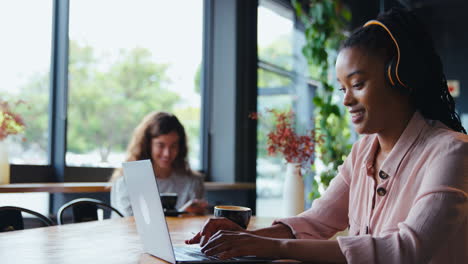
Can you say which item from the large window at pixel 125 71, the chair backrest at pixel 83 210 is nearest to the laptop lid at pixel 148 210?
the chair backrest at pixel 83 210

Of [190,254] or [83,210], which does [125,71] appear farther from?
[190,254]

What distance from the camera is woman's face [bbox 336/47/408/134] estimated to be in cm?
129

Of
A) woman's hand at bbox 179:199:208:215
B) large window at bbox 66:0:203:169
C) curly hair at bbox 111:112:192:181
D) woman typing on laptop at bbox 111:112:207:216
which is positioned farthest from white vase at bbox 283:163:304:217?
large window at bbox 66:0:203:169

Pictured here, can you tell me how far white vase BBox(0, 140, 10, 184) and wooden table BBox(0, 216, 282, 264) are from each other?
3.39 feet

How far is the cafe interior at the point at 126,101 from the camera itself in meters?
2.26

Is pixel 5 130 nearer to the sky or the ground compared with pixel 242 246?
nearer to the sky

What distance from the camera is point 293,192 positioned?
236 centimetres

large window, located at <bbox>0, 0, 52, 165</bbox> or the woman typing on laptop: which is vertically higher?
large window, located at <bbox>0, 0, 52, 165</bbox>

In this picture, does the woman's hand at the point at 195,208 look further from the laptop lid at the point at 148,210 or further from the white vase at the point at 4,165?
the laptop lid at the point at 148,210

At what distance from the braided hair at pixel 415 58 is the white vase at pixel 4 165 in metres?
2.05

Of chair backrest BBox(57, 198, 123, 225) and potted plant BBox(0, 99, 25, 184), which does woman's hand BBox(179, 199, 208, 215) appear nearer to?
chair backrest BBox(57, 198, 123, 225)

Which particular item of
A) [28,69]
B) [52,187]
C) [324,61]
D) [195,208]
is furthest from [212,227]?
[324,61]

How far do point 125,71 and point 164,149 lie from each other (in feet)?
3.56

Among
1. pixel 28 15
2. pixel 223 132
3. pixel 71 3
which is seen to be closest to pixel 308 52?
pixel 223 132
